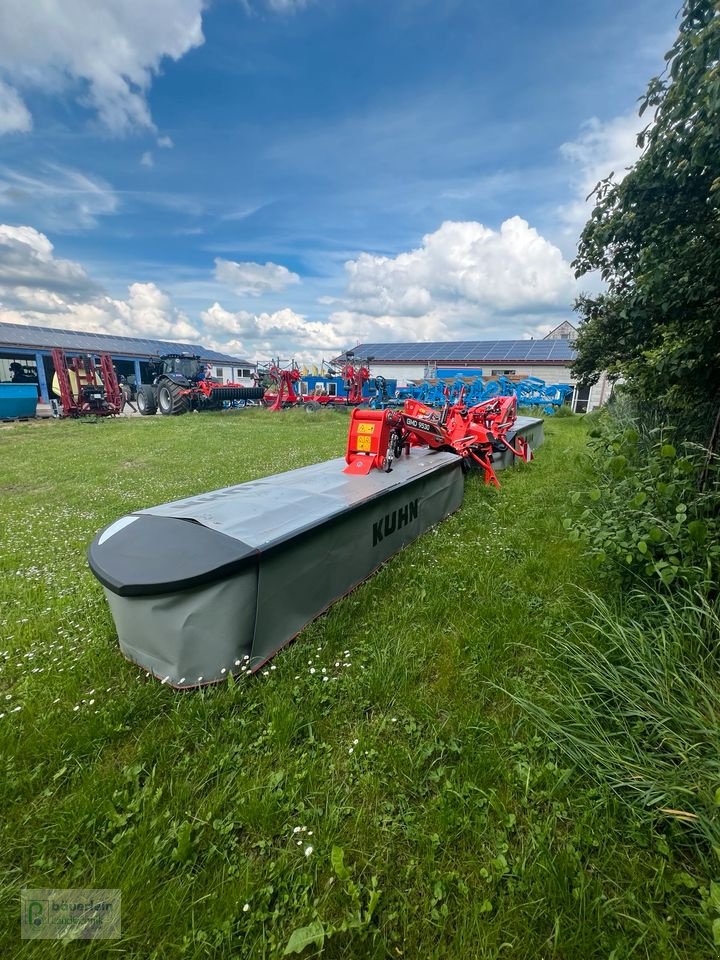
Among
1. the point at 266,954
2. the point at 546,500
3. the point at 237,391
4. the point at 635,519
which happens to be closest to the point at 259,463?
the point at 546,500

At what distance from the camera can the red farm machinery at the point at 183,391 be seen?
17.0 m

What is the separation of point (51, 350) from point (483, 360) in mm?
24872

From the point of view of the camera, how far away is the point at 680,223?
2930 millimetres

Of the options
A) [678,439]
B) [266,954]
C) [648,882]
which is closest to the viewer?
[266,954]

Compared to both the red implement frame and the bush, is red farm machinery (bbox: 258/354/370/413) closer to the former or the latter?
the red implement frame

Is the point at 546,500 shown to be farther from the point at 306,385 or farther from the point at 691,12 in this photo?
the point at 306,385

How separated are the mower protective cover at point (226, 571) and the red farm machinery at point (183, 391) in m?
15.4

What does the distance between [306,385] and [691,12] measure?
18.4 metres

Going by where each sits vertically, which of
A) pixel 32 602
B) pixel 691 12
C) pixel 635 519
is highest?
pixel 691 12

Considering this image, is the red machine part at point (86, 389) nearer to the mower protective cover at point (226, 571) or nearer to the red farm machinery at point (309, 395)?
the red farm machinery at point (309, 395)

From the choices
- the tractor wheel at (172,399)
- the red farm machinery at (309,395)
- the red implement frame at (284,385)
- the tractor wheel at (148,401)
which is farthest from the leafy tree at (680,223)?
the tractor wheel at (148,401)

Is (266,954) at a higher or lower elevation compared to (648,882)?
lower

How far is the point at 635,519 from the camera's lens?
8.68ft

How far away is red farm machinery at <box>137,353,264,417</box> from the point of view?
17.0 meters
